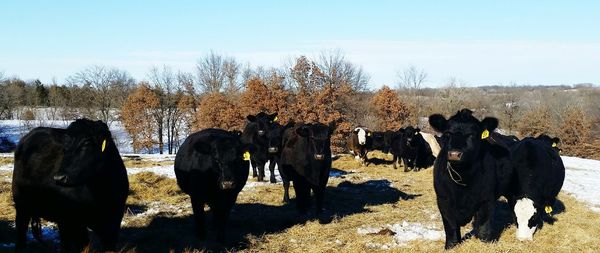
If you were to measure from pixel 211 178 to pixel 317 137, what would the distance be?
2.96 meters

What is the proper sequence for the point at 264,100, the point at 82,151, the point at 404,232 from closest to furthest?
the point at 82,151 → the point at 404,232 → the point at 264,100

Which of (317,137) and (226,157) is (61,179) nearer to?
(226,157)

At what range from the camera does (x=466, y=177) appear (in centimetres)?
689

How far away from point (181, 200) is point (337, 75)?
44.3 metres

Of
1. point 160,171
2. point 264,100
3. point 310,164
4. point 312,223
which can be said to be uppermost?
point 264,100

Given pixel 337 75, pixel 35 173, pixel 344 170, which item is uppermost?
pixel 337 75

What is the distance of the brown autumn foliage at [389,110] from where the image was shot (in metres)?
50.3

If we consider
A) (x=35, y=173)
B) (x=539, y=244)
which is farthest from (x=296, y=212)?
(x=35, y=173)

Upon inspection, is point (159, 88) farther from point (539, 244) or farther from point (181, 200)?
point (539, 244)

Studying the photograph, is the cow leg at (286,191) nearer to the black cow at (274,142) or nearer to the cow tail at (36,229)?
the black cow at (274,142)

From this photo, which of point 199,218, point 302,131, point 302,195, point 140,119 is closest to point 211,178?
point 199,218

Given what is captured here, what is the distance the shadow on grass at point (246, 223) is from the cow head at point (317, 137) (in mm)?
1284

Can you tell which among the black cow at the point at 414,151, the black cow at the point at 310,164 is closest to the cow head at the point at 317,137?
the black cow at the point at 310,164

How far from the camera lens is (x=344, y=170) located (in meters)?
18.3
